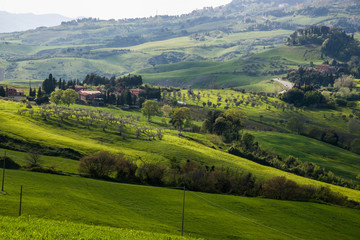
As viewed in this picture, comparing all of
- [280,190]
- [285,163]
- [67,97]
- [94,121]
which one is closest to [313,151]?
[285,163]

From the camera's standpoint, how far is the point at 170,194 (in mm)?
78250

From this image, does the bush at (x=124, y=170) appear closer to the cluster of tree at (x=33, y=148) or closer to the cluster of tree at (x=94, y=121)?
the cluster of tree at (x=33, y=148)

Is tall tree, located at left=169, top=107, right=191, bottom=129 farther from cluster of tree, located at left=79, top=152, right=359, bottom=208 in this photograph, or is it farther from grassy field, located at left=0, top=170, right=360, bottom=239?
grassy field, located at left=0, top=170, right=360, bottom=239

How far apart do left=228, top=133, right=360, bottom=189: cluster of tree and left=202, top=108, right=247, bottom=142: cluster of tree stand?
10180 millimetres

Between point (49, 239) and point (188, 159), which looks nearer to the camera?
point (49, 239)

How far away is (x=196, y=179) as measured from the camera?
9144cm

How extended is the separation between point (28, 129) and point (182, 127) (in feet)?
269

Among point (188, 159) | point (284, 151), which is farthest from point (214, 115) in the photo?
point (188, 159)

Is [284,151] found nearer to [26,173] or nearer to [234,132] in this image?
[234,132]

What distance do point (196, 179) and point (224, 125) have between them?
274ft

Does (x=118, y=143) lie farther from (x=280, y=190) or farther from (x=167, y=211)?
(x=167, y=211)

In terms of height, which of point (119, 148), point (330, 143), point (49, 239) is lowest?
point (330, 143)

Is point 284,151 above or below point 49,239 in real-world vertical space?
below

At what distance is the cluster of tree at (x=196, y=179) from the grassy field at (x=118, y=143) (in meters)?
15.8
